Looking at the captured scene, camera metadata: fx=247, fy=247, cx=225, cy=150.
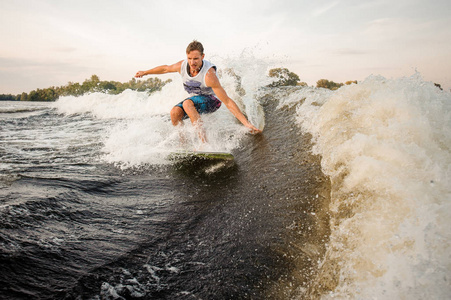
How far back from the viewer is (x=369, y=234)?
5.76 feet

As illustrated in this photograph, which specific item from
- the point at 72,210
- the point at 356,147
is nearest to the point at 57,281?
the point at 72,210

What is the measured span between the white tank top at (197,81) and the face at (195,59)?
0.13 m

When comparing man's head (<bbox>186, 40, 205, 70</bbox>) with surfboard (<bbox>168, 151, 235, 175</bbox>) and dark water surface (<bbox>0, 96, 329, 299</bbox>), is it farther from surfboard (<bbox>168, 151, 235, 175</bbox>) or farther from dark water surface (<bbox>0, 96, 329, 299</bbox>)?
dark water surface (<bbox>0, 96, 329, 299</bbox>)

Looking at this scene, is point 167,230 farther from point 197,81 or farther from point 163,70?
point 163,70

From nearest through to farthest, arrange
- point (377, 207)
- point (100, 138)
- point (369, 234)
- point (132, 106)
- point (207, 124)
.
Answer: point (369, 234)
point (377, 207)
point (207, 124)
point (100, 138)
point (132, 106)

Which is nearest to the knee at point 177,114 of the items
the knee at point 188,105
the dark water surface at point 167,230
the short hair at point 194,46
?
the knee at point 188,105

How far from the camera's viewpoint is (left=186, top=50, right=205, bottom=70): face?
14.7ft

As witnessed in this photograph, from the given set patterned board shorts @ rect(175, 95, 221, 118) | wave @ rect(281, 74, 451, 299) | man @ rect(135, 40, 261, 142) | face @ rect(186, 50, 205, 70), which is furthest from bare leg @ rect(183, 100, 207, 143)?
wave @ rect(281, 74, 451, 299)

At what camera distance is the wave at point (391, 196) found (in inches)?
57.0

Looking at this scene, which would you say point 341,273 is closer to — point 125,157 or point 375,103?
point 375,103

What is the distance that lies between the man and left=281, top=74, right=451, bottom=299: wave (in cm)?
195

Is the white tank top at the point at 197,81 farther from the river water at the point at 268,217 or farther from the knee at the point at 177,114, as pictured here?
the river water at the point at 268,217

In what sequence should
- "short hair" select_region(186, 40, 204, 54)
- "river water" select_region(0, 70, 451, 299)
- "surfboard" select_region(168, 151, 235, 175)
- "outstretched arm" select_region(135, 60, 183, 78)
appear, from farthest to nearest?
"outstretched arm" select_region(135, 60, 183, 78), "short hair" select_region(186, 40, 204, 54), "surfboard" select_region(168, 151, 235, 175), "river water" select_region(0, 70, 451, 299)

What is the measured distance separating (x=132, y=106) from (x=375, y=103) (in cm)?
1311
